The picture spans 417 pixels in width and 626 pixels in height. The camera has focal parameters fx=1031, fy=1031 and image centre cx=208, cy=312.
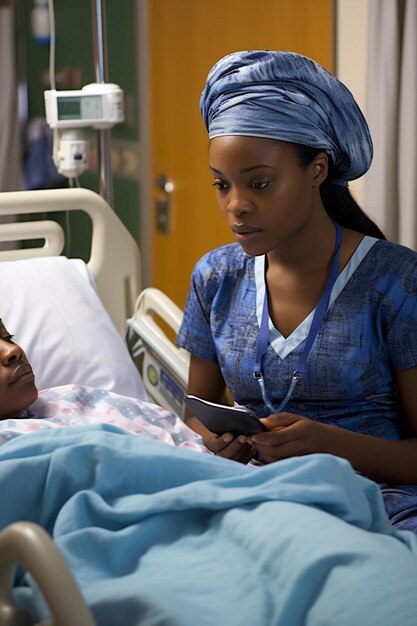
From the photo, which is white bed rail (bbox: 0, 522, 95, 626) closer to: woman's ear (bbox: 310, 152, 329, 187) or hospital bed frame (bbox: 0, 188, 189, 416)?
woman's ear (bbox: 310, 152, 329, 187)

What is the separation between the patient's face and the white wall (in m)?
1.68

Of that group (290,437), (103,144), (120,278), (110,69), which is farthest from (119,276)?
(110,69)

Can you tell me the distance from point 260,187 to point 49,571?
108 cm

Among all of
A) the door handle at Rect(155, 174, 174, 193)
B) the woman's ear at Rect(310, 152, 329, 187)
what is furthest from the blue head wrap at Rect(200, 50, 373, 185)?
the door handle at Rect(155, 174, 174, 193)

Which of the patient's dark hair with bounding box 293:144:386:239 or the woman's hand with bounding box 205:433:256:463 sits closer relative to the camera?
the woman's hand with bounding box 205:433:256:463

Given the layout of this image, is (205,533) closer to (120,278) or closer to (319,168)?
(319,168)

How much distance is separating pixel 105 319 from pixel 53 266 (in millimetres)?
201

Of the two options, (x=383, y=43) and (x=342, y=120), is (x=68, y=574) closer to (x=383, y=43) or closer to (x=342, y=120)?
(x=342, y=120)

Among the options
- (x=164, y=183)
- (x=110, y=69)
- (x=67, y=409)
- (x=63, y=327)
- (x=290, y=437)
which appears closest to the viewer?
(x=290, y=437)

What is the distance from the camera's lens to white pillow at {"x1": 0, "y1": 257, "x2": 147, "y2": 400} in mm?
2438

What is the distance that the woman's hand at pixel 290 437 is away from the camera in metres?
1.87

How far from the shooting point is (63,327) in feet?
8.24

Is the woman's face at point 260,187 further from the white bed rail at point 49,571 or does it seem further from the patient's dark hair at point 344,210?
the white bed rail at point 49,571

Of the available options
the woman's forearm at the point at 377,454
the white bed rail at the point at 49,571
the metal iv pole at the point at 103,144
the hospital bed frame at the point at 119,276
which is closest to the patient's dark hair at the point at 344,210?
the woman's forearm at the point at 377,454
